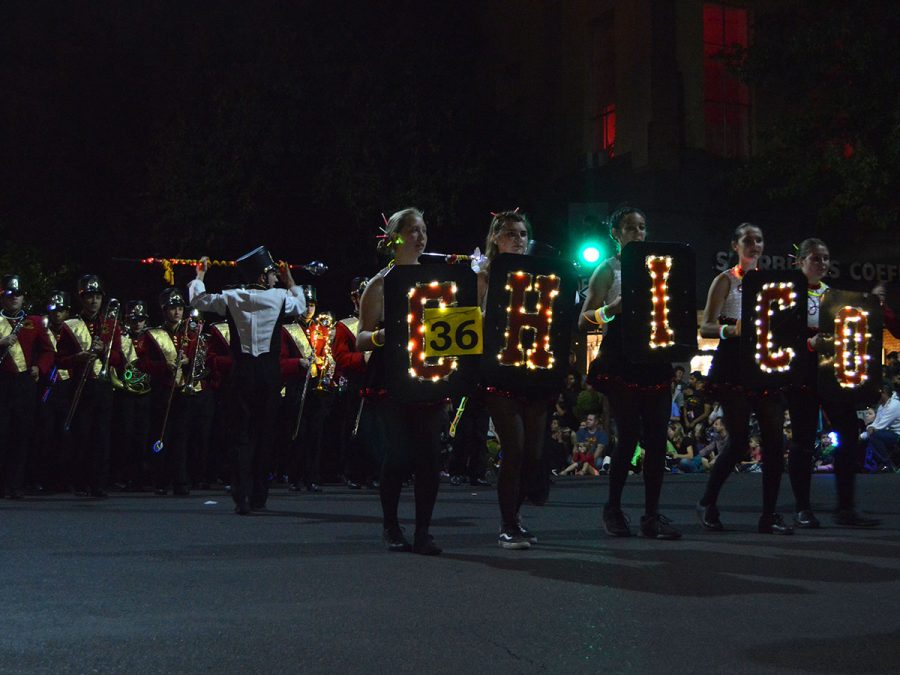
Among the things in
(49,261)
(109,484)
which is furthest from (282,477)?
(49,261)

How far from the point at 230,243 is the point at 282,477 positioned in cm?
1304

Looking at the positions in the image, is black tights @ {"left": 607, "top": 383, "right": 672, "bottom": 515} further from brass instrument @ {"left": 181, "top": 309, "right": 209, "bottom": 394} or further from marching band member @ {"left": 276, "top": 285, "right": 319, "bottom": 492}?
brass instrument @ {"left": 181, "top": 309, "right": 209, "bottom": 394}

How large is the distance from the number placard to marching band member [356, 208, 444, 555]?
283 mm

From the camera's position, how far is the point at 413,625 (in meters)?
4.94

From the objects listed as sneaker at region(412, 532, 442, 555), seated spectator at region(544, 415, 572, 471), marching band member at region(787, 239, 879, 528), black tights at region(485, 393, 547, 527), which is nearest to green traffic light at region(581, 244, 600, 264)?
seated spectator at region(544, 415, 572, 471)

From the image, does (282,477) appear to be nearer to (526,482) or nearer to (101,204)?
(526,482)

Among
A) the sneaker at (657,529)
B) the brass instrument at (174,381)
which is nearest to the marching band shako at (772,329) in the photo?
the sneaker at (657,529)

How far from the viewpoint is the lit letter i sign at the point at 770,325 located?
8336mm

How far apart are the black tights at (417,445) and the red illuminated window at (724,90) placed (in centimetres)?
2445

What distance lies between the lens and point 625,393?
8.03 metres

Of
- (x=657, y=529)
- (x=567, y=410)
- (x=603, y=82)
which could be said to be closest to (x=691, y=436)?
(x=567, y=410)

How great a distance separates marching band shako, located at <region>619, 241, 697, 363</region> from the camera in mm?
7918

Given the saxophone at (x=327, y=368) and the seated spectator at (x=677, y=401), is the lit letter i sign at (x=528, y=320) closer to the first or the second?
the saxophone at (x=327, y=368)

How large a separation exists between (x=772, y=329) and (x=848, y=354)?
928mm
